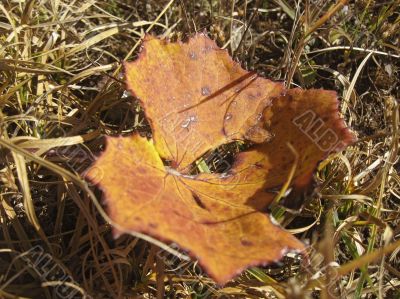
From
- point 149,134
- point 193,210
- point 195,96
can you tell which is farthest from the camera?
point 149,134

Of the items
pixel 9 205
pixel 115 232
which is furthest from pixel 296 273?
pixel 9 205

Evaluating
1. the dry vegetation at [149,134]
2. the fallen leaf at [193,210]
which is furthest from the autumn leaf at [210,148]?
the dry vegetation at [149,134]

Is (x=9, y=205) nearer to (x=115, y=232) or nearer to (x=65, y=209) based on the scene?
(x=65, y=209)

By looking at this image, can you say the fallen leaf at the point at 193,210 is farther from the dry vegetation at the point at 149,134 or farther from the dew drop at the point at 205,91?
the dew drop at the point at 205,91

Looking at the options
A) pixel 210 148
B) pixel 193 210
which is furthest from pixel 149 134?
pixel 193 210

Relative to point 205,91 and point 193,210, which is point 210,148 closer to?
point 205,91

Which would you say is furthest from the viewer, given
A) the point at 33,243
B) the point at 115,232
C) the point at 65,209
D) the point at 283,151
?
the point at 65,209

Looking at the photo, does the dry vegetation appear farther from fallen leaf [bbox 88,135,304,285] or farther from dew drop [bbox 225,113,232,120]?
dew drop [bbox 225,113,232,120]

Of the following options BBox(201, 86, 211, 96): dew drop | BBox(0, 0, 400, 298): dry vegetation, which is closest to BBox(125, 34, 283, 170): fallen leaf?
BBox(201, 86, 211, 96): dew drop
